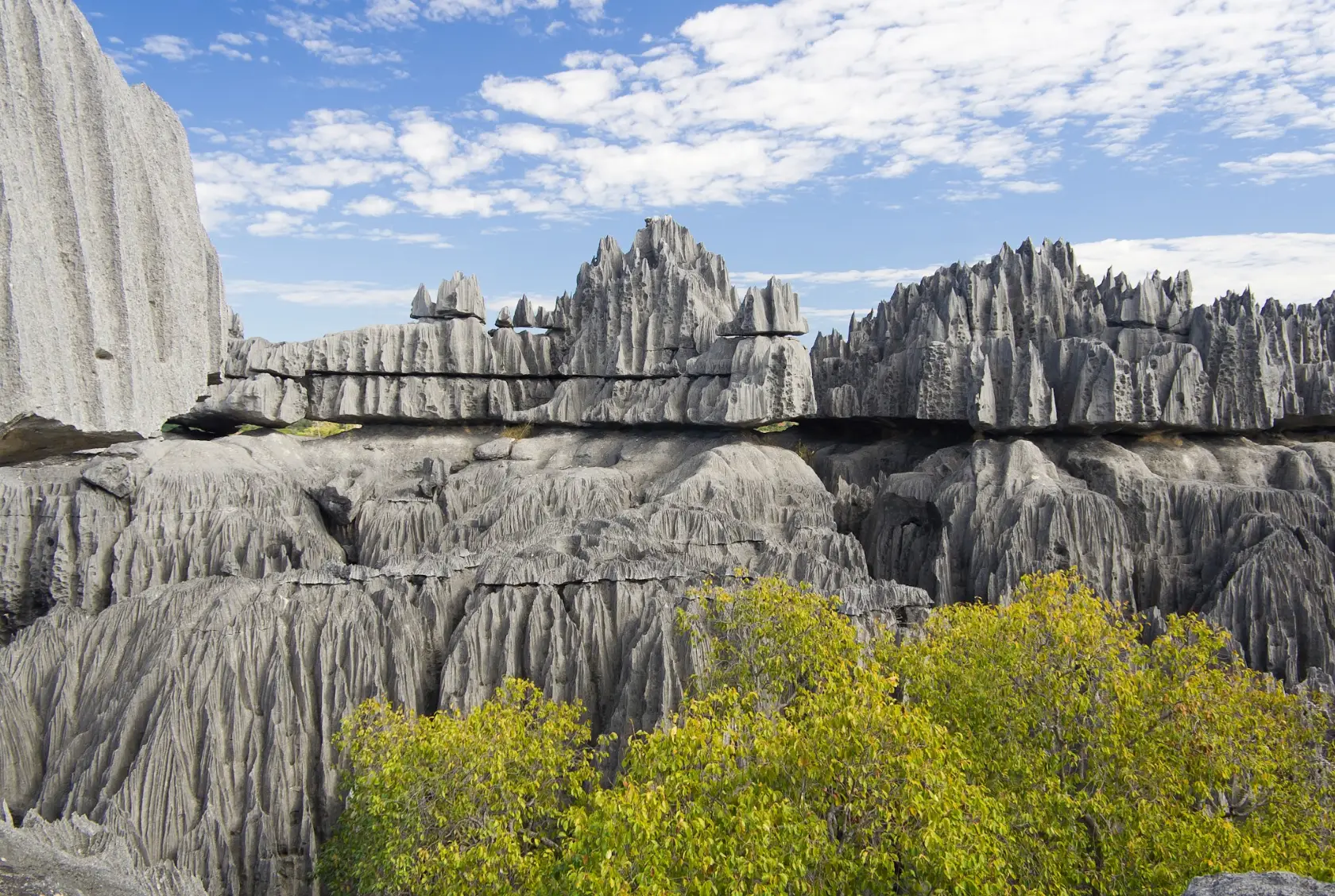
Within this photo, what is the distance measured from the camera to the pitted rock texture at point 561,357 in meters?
36.9

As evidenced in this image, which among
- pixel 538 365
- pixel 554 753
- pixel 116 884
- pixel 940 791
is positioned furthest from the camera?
pixel 538 365

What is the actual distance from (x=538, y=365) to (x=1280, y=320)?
30.9 metres

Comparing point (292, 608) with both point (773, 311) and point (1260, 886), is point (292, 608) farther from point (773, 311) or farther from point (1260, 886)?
point (773, 311)

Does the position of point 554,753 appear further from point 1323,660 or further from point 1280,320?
point 1280,320

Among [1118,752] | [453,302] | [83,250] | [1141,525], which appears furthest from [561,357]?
[83,250]

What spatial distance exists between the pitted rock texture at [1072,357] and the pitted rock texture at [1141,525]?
4.83ft

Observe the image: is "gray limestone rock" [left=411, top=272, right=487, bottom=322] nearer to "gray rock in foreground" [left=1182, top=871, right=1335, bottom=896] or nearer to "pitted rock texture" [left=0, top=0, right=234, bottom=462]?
"pitted rock texture" [left=0, top=0, right=234, bottom=462]

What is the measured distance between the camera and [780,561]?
25.6 m

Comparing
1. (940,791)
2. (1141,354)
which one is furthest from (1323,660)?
(940,791)

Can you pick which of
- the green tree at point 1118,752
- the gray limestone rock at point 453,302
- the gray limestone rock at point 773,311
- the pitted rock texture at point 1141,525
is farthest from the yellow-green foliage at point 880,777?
the gray limestone rock at point 453,302

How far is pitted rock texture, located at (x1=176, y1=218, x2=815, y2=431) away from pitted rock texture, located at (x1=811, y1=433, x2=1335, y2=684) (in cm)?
625

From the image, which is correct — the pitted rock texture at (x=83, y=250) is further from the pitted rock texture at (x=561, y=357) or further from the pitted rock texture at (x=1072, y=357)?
the pitted rock texture at (x=1072, y=357)

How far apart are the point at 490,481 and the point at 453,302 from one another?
9.41 metres

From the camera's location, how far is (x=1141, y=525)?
30609 millimetres
